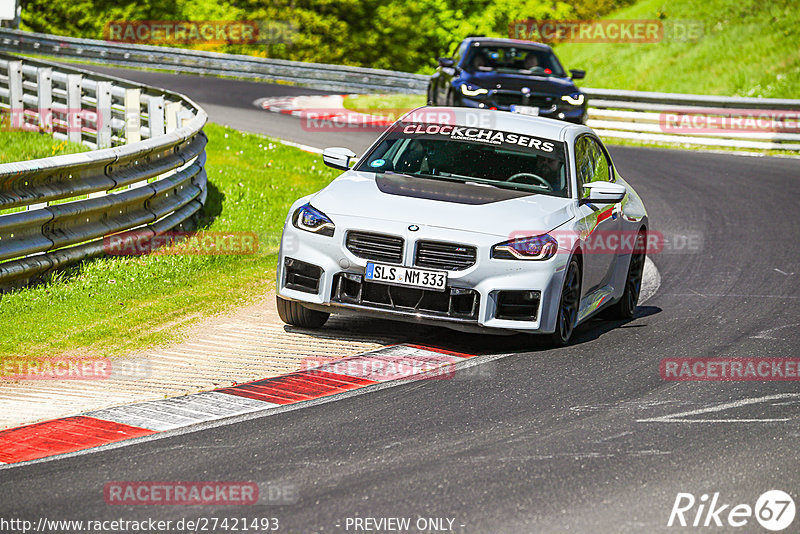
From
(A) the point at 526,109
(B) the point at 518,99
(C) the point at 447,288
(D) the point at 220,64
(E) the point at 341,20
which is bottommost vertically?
(E) the point at 341,20

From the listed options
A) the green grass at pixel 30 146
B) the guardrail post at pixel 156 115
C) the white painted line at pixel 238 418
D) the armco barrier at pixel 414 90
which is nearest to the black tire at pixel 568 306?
the white painted line at pixel 238 418

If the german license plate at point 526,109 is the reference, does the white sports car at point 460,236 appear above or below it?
above

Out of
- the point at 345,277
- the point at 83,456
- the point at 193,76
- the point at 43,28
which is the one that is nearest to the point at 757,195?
the point at 345,277

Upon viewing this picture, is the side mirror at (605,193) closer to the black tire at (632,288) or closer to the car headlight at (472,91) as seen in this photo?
the black tire at (632,288)

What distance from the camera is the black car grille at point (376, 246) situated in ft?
27.0

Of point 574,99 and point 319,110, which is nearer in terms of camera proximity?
point 574,99

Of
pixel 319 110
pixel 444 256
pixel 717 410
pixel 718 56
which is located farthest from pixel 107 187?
pixel 718 56

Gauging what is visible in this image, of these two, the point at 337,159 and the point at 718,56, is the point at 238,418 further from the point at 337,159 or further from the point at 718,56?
the point at 718,56

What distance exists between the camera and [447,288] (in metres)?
8.18

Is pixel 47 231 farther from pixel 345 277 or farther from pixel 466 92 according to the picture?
pixel 466 92

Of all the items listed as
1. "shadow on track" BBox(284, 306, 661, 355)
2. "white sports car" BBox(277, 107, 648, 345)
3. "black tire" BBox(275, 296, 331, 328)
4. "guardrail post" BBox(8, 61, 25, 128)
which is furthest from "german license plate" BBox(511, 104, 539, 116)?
"black tire" BBox(275, 296, 331, 328)

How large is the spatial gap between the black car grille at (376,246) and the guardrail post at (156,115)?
9227mm

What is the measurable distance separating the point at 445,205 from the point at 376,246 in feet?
2.00

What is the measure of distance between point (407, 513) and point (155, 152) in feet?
24.4
